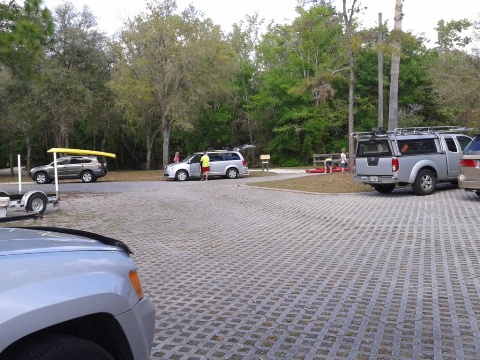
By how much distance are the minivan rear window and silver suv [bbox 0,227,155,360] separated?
543 inches

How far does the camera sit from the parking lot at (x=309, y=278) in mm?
4461

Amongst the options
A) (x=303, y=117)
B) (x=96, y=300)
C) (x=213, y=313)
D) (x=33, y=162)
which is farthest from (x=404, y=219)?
(x=33, y=162)

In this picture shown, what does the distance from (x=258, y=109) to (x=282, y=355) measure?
45660 millimetres

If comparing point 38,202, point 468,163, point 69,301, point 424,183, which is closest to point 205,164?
point 424,183

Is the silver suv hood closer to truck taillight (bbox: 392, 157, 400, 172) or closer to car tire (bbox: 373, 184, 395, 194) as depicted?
truck taillight (bbox: 392, 157, 400, 172)

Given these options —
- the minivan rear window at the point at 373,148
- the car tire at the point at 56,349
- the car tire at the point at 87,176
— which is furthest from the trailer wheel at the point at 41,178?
the car tire at the point at 56,349

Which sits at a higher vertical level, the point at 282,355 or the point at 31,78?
the point at 31,78

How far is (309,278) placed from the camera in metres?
6.64

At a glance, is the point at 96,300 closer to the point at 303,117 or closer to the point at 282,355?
the point at 282,355

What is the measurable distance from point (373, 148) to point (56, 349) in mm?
14824

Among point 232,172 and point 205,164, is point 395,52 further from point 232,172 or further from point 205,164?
point 232,172

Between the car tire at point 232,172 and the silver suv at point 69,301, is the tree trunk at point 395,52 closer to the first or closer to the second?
the car tire at point 232,172

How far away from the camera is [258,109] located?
161ft

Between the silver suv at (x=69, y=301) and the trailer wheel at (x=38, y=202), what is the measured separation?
36.2ft
